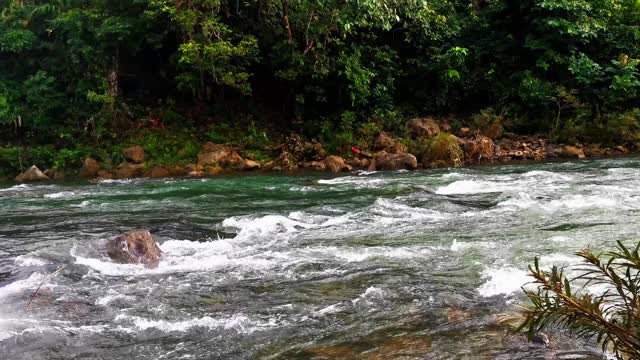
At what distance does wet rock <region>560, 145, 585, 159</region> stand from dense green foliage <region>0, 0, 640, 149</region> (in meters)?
1.01

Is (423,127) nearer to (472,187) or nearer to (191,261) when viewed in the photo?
(472,187)

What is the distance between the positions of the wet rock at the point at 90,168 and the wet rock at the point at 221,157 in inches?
119

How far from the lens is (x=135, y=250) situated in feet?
21.8

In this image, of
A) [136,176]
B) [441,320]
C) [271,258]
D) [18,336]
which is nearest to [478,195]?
[271,258]

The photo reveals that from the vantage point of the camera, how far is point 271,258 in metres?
6.58

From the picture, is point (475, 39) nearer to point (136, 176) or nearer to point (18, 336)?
point (136, 176)

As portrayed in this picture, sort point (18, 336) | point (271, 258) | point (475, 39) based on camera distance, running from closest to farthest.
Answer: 1. point (18, 336)
2. point (271, 258)
3. point (475, 39)

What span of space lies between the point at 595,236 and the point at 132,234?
5.60 m

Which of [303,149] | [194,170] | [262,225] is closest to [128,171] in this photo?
[194,170]

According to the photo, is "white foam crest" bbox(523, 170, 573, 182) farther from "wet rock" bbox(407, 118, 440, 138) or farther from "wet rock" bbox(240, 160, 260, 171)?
"wet rock" bbox(240, 160, 260, 171)

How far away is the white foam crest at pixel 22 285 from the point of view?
5.55 metres

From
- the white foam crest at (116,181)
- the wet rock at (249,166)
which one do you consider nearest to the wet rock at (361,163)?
the wet rock at (249,166)

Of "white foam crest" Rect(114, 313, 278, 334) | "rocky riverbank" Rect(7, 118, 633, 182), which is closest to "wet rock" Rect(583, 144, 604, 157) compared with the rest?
"rocky riverbank" Rect(7, 118, 633, 182)

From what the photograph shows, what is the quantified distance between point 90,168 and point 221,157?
12.6ft
